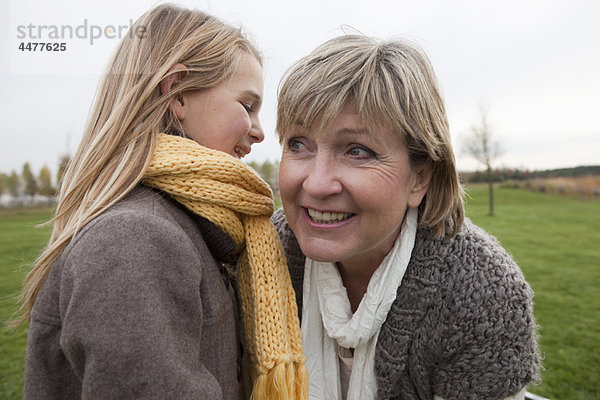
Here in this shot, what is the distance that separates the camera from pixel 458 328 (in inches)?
60.8

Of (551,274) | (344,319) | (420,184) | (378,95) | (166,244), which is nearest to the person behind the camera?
(166,244)

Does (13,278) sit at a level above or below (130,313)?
below

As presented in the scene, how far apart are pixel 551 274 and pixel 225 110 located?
34.1ft

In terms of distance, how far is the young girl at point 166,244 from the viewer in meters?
0.98

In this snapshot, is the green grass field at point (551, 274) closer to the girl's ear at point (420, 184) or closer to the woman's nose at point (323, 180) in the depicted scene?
the girl's ear at point (420, 184)

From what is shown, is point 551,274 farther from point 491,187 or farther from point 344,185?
point 491,187

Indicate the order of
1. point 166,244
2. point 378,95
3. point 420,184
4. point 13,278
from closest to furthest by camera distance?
point 166,244, point 378,95, point 420,184, point 13,278

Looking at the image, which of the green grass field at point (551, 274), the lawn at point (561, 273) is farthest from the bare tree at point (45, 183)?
the lawn at point (561, 273)

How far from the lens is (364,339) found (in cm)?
169

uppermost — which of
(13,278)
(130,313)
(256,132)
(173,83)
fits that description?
(173,83)

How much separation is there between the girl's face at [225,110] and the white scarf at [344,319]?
2.32 feet

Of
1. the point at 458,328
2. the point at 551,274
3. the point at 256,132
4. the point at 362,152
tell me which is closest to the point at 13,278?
the point at 256,132

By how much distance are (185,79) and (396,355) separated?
54.0 inches

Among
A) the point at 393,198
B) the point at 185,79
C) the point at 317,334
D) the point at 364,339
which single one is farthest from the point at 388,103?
the point at 317,334
